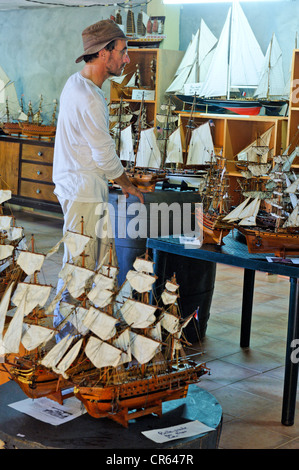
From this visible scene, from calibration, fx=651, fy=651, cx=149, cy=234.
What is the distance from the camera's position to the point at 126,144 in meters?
6.17

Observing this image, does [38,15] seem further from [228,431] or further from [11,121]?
[228,431]

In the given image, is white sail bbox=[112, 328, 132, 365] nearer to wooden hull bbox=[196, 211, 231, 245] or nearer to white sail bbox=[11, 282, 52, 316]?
white sail bbox=[11, 282, 52, 316]

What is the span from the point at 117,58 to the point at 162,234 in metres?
1.30

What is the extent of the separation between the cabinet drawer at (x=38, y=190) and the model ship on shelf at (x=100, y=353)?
6.27 m

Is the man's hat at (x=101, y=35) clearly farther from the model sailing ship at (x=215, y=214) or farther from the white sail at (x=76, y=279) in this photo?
the white sail at (x=76, y=279)

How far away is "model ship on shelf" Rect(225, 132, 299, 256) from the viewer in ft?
10.6

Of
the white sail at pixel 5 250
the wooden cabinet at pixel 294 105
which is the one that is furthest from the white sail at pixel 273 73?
the white sail at pixel 5 250

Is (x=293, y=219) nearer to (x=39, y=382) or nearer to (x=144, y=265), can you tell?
(x=144, y=265)

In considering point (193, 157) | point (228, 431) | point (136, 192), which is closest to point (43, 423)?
point (228, 431)

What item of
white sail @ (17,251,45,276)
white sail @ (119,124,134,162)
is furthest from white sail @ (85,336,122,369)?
white sail @ (119,124,134,162)

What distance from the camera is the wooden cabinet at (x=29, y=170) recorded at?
28.8ft

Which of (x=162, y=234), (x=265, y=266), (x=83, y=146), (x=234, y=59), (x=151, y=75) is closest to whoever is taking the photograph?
(x=265, y=266)

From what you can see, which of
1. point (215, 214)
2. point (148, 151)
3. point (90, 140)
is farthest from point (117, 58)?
point (148, 151)

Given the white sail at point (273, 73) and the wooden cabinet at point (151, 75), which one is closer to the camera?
the white sail at point (273, 73)
